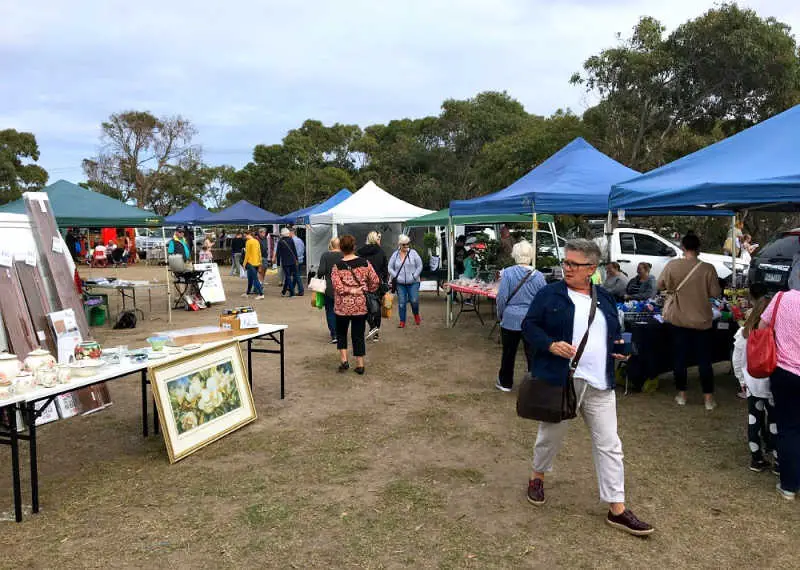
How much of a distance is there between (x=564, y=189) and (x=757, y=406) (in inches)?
179

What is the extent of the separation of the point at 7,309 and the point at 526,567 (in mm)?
4511

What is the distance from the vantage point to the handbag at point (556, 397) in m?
3.09

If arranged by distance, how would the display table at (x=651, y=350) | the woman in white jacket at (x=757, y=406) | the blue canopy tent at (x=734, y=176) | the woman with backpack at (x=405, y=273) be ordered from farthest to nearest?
the woman with backpack at (x=405, y=273)
the display table at (x=651, y=350)
the blue canopy tent at (x=734, y=176)
the woman in white jacket at (x=757, y=406)

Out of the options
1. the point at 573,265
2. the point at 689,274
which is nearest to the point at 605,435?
the point at 573,265

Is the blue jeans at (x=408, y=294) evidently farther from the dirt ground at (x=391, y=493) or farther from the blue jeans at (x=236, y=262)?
the blue jeans at (x=236, y=262)

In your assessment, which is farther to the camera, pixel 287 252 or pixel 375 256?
pixel 287 252

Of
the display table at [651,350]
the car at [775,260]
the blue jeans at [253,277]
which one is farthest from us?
the blue jeans at [253,277]

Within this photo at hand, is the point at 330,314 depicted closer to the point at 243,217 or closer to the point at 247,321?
the point at 247,321

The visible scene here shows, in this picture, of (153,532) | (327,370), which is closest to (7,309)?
(153,532)

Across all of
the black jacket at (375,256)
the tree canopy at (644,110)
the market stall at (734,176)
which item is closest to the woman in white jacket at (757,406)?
the market stall at (734,176)

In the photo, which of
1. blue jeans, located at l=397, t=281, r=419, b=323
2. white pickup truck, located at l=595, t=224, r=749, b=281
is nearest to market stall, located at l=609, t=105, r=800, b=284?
blue jeans, located at l=397, t=281, r=419, b=323

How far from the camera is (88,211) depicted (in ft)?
34.6

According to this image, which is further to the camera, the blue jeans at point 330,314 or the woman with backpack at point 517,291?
the blue jeans at point 330,314

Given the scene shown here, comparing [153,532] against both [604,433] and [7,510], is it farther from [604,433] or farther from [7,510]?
[604,433]
